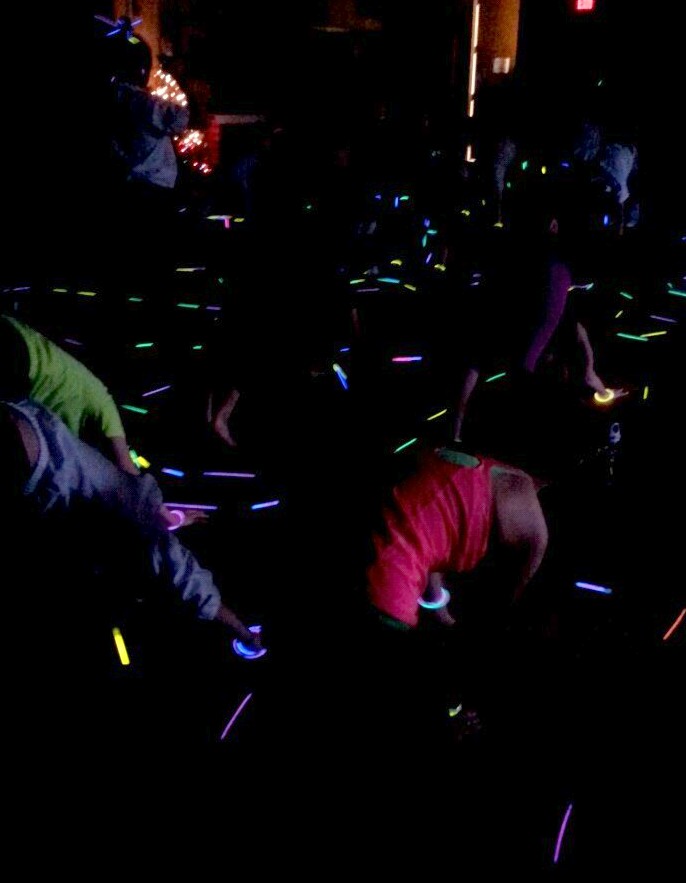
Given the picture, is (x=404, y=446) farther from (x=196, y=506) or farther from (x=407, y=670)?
(x=407, y=670)

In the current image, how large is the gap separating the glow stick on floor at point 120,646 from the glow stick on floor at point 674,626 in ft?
8.33

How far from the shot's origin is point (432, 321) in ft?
24.1

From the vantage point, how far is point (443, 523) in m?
2.38

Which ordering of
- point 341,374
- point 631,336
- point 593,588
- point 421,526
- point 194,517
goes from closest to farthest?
1. point 421,526
2. point 593,588
3. point 194,517
4. point 341,374
5. point 631,336

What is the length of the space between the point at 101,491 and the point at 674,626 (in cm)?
273

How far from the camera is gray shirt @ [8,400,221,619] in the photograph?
222 cm

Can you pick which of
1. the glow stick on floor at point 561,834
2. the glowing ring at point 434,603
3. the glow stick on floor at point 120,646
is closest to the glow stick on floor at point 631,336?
the glowing ring at point 434,603

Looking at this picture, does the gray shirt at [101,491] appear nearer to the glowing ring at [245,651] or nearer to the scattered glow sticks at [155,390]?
the glowing ring at [245,651]

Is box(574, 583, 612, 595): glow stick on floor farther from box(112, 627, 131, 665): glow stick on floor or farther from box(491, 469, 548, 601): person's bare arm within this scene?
box(112, 627, 131, 665): glow stick on floor

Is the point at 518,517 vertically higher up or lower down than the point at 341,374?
higher up

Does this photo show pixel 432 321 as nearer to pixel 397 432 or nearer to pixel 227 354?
pixel 397 432

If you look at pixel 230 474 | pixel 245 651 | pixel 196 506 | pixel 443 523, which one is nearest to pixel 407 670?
pixel 245 651

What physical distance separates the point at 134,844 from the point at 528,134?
10.2 metres

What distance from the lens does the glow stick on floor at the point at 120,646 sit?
10.8 feet
